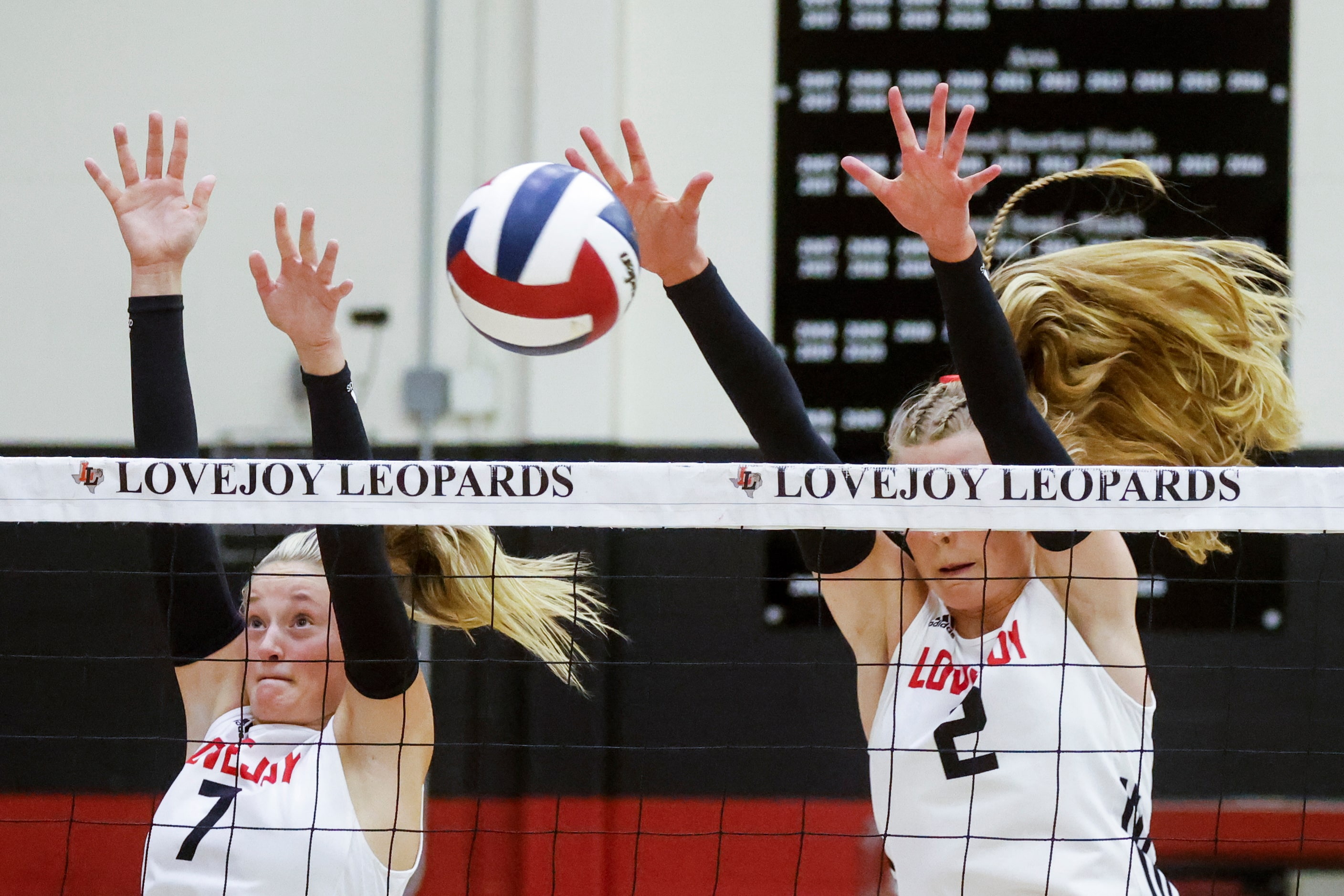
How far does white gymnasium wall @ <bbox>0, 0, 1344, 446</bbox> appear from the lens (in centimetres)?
427

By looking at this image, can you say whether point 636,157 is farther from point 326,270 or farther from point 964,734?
point 964,734

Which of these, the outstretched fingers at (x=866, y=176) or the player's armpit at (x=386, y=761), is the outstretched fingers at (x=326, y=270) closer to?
the player's armpit at (x=386, y=761)

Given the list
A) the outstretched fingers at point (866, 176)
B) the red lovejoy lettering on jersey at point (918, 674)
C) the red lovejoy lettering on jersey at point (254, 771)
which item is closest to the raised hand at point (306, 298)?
the red lovejoy lettering on jersey at point (254, 771)

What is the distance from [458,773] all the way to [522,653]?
1.47 feet

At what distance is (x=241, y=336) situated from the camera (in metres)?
4.38

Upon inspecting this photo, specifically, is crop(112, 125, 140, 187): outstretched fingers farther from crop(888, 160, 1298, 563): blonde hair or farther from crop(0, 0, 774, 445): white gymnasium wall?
crop(0, 0, 774, 445): white gymnasium wall

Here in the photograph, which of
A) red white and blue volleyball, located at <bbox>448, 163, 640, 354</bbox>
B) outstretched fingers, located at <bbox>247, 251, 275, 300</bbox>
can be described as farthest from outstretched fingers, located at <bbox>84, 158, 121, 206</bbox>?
red white and blue volleyball, located at <bbox>448, 163, 640, 354</bbox>

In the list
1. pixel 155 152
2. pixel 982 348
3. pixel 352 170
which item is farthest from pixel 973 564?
pixel 352 170

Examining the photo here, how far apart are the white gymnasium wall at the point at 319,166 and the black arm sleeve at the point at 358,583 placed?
2.28 meters

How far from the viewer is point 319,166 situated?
172 inches

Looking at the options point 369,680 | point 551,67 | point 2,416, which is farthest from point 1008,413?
point 2,416

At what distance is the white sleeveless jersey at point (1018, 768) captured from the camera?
1814 millimetres

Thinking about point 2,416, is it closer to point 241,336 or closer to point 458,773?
point 241,336

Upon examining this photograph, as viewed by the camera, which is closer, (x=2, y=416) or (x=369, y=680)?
(x=369, y=680)
